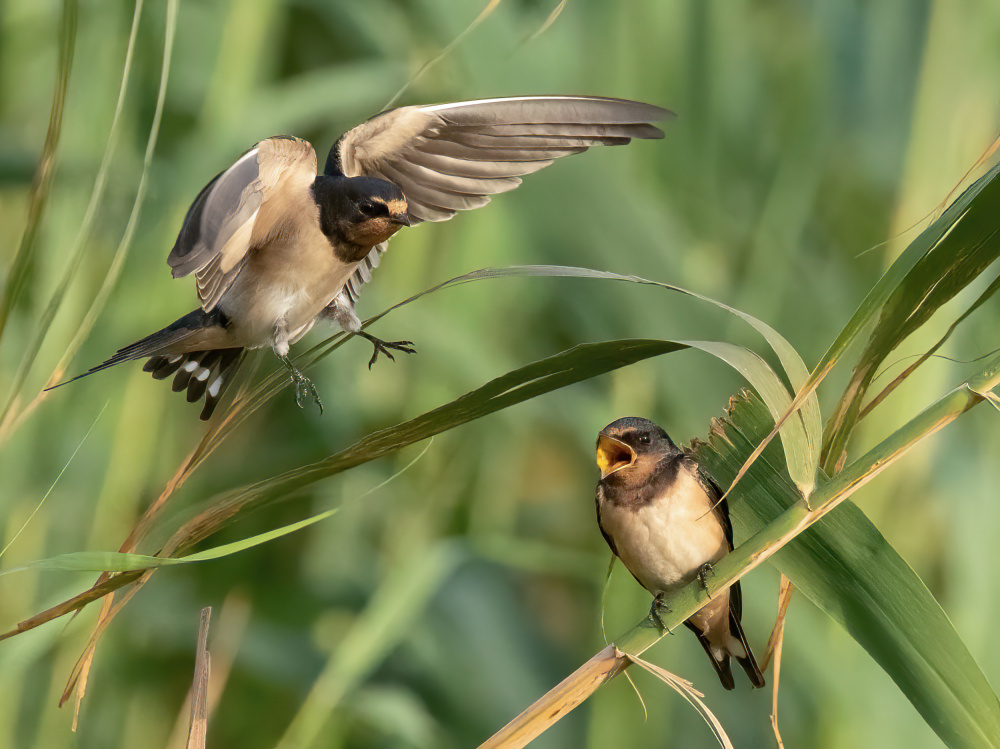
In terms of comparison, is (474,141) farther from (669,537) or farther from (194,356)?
(669,537)

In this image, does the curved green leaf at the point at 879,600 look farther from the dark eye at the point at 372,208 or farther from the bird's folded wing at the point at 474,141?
the dark eye at the point at 372,208

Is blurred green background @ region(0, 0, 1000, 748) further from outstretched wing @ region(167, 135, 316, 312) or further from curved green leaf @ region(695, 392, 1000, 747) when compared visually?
curved green leaf @ region(695, 392, 1000, 747)

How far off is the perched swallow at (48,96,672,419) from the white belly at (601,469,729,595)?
1.90 ft

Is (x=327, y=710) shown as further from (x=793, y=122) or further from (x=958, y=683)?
(x=793, y=122)

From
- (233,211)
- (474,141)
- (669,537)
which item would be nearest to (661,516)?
(669,537)

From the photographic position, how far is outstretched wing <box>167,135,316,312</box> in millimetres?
891

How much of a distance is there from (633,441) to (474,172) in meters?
0.60

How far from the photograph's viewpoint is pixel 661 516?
1.63m

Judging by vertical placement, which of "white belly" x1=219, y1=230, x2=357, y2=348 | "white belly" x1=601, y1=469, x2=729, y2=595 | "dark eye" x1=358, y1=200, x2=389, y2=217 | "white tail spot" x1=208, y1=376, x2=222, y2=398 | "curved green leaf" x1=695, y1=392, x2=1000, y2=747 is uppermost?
"dark eye" x1=358, y1=200, x2=389, y2=217

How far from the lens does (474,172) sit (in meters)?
1.23

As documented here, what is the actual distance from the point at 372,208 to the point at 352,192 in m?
0.04

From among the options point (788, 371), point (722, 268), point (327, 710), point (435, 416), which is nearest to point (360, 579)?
point (327, 710)

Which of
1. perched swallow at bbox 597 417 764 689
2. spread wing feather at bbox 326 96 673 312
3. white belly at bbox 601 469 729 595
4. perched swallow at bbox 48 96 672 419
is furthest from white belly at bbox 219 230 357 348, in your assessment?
white belly at bbox 601 469 729 595

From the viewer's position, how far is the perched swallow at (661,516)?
162 centimetres
